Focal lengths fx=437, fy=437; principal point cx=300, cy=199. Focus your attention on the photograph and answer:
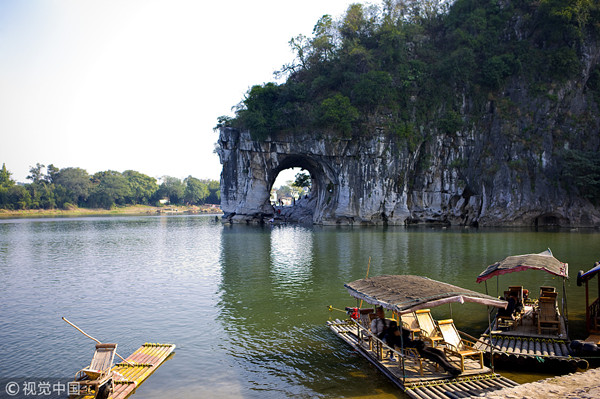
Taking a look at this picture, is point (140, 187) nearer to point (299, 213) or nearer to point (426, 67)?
point (299, 213)

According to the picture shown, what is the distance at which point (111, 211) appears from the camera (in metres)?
107

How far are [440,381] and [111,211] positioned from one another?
361 ft

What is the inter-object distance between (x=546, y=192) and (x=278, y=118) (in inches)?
1137

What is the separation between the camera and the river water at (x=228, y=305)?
9477 millimetres

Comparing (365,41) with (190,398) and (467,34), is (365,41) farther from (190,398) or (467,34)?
(190,398)

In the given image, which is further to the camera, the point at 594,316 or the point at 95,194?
the point at 95,194

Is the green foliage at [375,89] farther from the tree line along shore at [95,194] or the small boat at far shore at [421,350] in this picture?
the tree line along shore at [95,194]

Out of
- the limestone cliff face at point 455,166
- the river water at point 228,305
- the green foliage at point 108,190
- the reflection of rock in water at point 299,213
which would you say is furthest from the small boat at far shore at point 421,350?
the green foliage at point 108,190

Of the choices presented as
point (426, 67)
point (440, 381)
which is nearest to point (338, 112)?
point (426, 67)

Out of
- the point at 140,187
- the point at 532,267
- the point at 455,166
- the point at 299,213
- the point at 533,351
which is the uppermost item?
the point at 140,187

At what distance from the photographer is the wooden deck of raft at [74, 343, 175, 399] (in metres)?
8.55

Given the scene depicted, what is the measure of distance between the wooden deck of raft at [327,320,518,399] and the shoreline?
98087mm

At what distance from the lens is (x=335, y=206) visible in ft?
166

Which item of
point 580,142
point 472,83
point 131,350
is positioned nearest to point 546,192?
point 580,142
